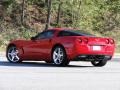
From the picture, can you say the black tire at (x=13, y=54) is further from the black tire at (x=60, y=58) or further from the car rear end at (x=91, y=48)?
the car rear end at (x=91, y=48)

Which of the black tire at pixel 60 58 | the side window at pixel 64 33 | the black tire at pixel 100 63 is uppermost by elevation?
the side window at pixel 64 33

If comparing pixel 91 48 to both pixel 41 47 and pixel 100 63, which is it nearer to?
pixel 100 63

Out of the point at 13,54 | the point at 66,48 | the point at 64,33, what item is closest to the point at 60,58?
the point at 66,48

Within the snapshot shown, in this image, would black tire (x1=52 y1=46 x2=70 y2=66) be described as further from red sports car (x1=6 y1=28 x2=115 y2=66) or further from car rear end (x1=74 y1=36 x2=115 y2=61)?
A: car rear end (x1=74 y1=36 x2=115 y2=61)

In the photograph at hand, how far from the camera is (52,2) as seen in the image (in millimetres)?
38344

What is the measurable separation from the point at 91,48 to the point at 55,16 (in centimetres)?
2104

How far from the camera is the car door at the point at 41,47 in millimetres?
19672

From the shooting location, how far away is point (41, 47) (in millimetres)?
19906

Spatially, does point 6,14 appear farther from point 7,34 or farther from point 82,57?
point 82,57
